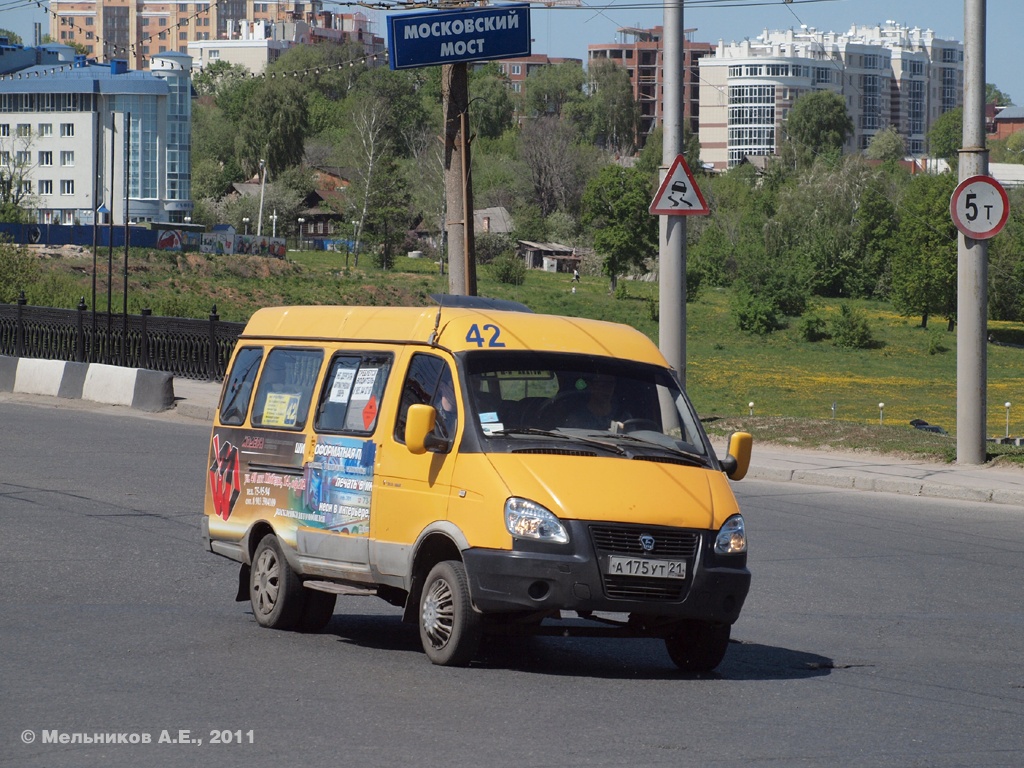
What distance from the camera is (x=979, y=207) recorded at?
17406mm

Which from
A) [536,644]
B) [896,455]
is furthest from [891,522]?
[536,644]

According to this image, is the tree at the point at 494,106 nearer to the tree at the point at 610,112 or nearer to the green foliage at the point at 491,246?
the tree at the point at 610,112

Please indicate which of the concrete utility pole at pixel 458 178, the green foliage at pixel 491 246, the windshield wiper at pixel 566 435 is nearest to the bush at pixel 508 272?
the green foliage at pixel 491 246

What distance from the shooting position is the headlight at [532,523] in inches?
290

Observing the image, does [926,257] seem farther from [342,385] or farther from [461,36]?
[342,385]

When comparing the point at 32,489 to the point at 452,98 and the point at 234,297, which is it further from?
the point at 234,297

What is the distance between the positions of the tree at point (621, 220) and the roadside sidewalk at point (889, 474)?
91.0 m

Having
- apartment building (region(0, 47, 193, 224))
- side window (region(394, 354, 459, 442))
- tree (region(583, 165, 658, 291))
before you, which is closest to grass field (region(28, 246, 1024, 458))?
tree (region(583, 165, 658, 291))

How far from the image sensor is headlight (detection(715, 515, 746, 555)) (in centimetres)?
765

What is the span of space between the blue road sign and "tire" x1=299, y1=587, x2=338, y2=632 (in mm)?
14532

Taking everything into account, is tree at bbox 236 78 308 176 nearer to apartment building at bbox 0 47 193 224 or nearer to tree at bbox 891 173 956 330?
apartment building at bbox 0 47 193 224

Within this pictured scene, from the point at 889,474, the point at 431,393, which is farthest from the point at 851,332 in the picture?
the point at 431,393

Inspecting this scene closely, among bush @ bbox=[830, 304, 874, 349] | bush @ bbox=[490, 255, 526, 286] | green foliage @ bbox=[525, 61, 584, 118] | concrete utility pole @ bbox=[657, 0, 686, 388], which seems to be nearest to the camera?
concrete utility pole @ bbox=[657, 0, 686, 388]

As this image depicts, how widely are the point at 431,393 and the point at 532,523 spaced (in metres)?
1.22
